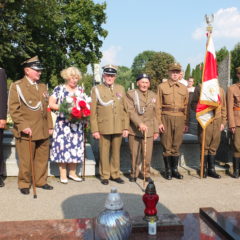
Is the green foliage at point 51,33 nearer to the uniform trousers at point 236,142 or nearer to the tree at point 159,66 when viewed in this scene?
the uniform trousers at point 236,142

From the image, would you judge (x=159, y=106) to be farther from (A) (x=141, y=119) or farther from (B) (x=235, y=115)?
(B) (x=235, y=115)

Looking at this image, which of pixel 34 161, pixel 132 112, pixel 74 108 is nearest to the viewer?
pixel 74 108

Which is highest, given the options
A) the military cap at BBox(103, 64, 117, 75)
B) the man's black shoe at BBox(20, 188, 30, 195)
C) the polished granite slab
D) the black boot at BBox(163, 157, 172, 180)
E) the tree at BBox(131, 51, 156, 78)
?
the tree at BBox(131, 51, 156, 78)

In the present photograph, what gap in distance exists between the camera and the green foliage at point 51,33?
19109mm

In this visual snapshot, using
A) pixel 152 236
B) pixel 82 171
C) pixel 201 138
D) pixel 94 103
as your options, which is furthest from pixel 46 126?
pixel 152 236

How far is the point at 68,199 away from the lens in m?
4.81

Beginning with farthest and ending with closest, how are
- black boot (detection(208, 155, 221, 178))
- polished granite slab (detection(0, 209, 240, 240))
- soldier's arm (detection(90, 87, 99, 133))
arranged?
black boot (detection(208, 155, 221, 178)) → soldier's arm (detection(90, 87, 99, 133)) → polished granite slab (detection(0, 209, 240, 240))

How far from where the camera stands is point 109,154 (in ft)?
18.8

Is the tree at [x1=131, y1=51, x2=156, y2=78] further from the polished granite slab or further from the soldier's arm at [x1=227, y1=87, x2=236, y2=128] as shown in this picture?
the polished granite slab

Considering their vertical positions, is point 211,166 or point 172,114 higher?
point 172,114

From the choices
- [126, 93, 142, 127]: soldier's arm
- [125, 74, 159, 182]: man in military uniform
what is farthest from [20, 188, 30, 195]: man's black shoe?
[126, 93, 142, 127]: soldier's arm

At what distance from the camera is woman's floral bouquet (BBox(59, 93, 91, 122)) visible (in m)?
5.15

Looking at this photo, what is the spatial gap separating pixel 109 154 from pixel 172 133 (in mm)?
1197

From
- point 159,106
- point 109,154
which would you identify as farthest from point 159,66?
point 109,154
